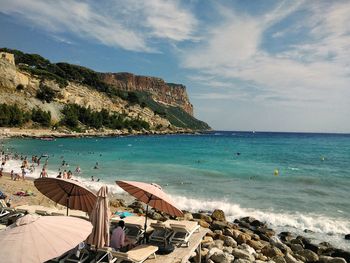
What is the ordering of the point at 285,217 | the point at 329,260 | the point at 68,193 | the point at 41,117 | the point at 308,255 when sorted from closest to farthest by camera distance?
the point at 68,193 → the point at 329,260 → the point at 308,255 → the point at 285,217 → the point at 41,117

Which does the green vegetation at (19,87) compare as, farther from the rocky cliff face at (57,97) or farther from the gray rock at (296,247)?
the gray rock at (296,247)

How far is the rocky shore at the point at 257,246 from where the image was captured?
1123cm

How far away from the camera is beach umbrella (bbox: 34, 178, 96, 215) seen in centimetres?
974

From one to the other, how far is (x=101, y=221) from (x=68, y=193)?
1985mm

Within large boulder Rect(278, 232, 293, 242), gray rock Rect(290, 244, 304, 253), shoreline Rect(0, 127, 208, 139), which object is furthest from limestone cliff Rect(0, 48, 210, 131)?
gray rock Rect(290, 244, 304, 253)

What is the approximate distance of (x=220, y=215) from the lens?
17.7 metres

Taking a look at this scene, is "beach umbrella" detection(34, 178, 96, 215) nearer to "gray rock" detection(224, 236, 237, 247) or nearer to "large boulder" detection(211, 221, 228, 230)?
"gray rock" detection(224, 236, 237, 247)

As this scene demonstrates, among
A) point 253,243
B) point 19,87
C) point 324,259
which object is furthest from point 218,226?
point 19,87

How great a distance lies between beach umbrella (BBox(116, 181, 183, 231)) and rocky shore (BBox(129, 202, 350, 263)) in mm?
2318

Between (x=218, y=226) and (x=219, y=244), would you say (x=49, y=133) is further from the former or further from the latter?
(x=219, y=244)

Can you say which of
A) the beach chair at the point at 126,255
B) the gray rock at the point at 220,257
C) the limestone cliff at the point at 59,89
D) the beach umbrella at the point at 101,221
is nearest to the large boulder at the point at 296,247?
the gray rock at the point at 220,257

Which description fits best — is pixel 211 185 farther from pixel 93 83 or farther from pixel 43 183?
pixel 93 83

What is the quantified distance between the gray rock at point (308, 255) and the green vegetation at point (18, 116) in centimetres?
7985

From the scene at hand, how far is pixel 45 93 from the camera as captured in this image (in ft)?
320
